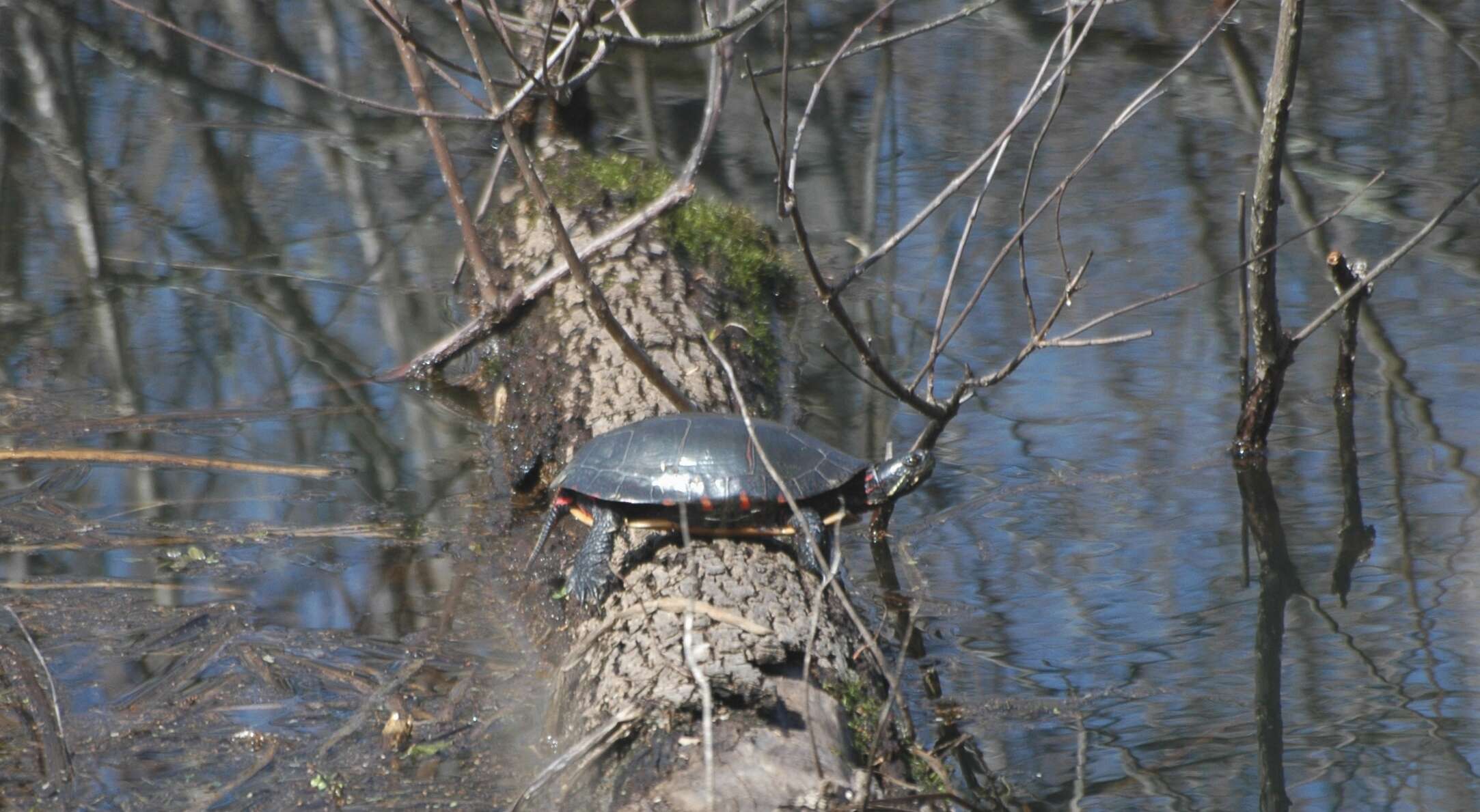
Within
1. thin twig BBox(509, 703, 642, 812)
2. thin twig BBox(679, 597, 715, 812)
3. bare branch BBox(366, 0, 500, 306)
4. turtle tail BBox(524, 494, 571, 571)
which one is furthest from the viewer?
bare branch BBox(366, 0, 500, 306)

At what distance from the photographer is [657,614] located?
349cm

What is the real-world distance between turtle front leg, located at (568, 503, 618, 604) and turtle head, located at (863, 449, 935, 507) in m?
0.83

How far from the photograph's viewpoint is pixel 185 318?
22.4 ft

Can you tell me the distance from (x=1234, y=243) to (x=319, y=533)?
4914 mm

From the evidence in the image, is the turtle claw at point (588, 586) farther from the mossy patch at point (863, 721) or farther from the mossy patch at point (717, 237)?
the mossy patch at point (717, 237)

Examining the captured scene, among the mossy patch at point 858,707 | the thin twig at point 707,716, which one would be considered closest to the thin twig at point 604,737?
the thin twig at point 707,716

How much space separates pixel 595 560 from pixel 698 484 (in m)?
0.36

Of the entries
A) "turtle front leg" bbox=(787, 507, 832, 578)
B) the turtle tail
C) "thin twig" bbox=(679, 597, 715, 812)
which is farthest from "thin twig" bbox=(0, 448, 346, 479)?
"thin twig" bbox=(679, 597, 715, 812)

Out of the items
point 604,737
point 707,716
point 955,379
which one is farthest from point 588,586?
point 955,379

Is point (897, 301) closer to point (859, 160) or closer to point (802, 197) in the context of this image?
point (802, 197)

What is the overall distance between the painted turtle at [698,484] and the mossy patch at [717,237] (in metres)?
1.47

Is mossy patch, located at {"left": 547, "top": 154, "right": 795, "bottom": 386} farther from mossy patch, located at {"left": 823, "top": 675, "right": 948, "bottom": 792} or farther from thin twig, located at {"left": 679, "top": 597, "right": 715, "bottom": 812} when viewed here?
thin twig, located at {"left": 679, "top": 597, "right": 715, "bottom": 812}

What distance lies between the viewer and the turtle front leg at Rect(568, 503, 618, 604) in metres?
3.86

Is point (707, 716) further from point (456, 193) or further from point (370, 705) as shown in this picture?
point (456, 193)
